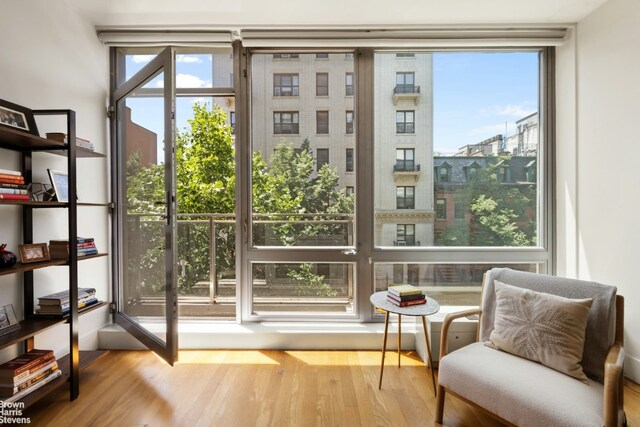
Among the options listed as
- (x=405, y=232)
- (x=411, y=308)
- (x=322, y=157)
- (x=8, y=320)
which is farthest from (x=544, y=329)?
(x=8, y=320)

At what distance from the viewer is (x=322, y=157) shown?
274cm

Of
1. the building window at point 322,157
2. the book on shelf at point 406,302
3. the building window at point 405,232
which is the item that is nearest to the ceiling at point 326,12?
the building window at point 322,157

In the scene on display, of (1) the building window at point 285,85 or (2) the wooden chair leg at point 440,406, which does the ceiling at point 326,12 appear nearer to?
(1) the building window at point 285,85

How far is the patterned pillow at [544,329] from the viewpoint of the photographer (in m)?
1.51

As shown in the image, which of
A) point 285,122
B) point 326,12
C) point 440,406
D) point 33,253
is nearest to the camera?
point 440,406

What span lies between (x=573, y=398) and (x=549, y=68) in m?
2.68

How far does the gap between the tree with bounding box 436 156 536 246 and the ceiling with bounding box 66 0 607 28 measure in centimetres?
115

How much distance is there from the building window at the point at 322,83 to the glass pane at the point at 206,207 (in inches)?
31.3

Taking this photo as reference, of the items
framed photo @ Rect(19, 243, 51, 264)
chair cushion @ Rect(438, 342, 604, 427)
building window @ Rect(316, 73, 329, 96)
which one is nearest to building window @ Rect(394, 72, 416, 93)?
building window @ Rect(316, 73, 329, 96)

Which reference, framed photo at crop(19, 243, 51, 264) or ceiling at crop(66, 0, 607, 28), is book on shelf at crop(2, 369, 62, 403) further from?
ceiling at crop(66, 0, 607, 28)

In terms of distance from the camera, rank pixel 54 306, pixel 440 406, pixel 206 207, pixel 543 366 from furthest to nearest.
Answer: pixel 206 207 → pixel 54 306 → pixel 440 406 → pixel 543 366

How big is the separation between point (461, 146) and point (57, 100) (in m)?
3.19

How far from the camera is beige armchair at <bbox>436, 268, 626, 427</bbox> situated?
1.27 metres

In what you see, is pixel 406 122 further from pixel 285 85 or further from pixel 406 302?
pixel 406 302
